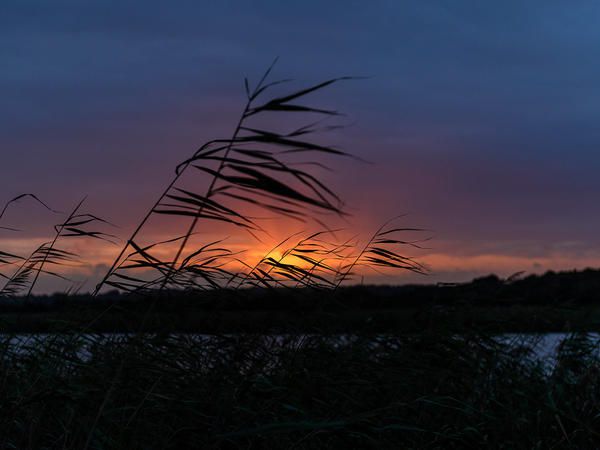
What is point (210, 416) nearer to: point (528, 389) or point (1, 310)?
point (1, 310)

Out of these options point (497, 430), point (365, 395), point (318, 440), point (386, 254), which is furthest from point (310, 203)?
point (497, 430)

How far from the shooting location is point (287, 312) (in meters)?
6.98

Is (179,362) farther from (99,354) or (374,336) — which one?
(374,336)

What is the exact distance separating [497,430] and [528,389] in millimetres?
1283

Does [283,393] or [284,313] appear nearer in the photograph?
[283,393]

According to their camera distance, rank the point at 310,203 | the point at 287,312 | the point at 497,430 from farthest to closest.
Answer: the point at 287,312, the point at 497,430, the point at 310,203

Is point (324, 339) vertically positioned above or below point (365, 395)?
above

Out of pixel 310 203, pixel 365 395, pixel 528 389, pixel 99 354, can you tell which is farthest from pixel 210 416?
pixel 528 389

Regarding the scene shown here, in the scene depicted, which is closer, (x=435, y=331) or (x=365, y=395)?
(x=365, y=395)

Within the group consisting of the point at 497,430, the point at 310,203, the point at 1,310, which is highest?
the point at 310,203

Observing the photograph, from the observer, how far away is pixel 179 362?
6.18m

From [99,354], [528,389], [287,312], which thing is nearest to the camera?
[99,354]

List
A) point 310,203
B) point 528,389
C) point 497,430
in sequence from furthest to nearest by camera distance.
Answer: point 528,389 → point 497,430 → point 310,203

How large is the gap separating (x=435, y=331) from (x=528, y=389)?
54.4 inches
